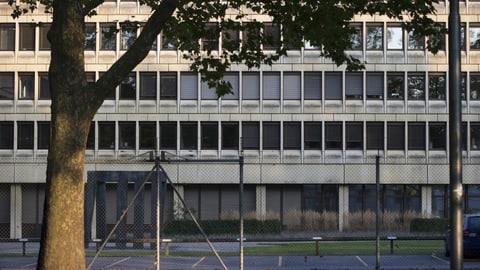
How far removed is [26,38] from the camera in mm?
49719

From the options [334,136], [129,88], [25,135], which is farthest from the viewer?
[129,88]

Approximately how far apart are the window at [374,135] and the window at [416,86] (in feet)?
8.82

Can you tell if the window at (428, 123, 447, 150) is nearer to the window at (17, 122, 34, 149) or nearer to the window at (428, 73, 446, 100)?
the window at (428, 73, 446, 100)

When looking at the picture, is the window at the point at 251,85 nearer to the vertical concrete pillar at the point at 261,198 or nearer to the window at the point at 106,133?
the vertical concrete pillar at the point at 261,198

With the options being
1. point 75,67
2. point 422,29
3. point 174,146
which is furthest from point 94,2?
point 174,146

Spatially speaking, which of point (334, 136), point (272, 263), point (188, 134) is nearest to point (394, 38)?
point (334, 136)

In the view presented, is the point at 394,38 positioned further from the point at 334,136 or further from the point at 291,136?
the point at 291,136

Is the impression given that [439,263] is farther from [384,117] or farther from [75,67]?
[384,117]

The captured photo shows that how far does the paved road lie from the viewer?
22.0m

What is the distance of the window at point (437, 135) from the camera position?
48656 mm

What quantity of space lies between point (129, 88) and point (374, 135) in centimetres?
1484

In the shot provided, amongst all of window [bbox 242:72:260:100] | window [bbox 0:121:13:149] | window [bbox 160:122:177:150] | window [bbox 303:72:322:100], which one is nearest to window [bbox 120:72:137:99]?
window [bbox 160:122:177:150]

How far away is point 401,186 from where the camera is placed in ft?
160

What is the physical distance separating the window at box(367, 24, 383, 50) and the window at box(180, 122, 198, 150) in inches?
452
